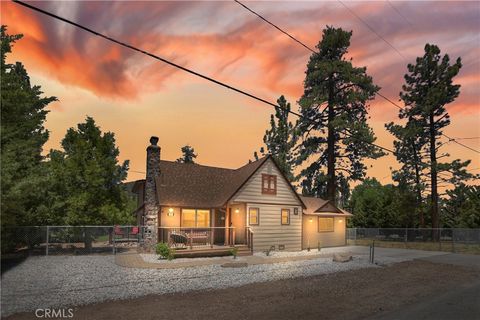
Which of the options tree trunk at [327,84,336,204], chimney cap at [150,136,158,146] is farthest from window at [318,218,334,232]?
chimney cap at [150,136,158,146]

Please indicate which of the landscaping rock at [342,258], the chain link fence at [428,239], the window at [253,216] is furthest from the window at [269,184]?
the chain link fence at [428,239]

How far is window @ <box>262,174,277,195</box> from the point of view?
2597cm

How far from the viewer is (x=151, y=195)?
2416 cm

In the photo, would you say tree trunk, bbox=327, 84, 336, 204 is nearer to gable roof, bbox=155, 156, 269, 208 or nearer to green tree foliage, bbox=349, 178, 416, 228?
green tree foliage, bbox=349, 178, 416, 228

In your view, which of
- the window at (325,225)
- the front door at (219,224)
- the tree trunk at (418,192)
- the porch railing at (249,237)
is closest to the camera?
the porch railing at (249,237)

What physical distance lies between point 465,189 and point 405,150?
25.8ft

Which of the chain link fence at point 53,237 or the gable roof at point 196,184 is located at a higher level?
the gable roof at point 196,184

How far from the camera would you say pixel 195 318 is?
852 centimetres

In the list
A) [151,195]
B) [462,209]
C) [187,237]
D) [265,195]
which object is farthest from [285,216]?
[462,209]

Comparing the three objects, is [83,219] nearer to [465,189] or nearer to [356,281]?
[356,281]

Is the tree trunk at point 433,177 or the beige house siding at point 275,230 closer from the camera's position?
the beige house siding at point 275,230

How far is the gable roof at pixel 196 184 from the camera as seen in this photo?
2452 cm

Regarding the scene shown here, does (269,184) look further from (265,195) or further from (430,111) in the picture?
(430,111)

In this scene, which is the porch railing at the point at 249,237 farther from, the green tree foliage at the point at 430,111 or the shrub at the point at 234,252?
the green tree foliage at the point at 430,111
